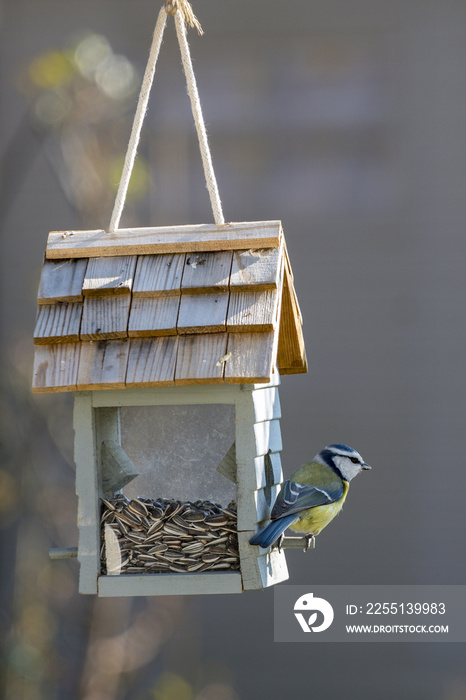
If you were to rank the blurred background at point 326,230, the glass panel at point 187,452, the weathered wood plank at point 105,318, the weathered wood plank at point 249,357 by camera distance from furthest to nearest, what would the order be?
1. the blurred background at point 326,230
2. the glass panel at point 187,452
3. the weathered wood plank at point 105,318
4. the weathered wood plank at point 249,357

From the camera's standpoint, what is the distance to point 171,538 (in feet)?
6.10

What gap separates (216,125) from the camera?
412cm

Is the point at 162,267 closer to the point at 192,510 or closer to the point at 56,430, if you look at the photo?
the point at 192,510

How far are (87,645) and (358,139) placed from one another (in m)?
2.72

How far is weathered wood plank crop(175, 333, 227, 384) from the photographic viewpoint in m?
1.70

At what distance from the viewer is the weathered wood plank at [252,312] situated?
1731 mm

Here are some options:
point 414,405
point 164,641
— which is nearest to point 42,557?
point 164,641

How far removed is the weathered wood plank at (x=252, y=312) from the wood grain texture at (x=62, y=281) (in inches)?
14.0

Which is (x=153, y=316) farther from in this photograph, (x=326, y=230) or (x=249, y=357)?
(x=326, y=230)

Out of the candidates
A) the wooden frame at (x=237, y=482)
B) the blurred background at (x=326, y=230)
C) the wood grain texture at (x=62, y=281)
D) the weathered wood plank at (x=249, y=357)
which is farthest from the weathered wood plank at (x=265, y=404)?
the blurred background at (x=326, y=230)

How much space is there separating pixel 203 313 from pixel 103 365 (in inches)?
9.5

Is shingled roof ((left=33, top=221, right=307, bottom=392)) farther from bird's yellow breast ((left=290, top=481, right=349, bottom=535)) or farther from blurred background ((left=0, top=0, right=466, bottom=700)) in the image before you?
blurred background ((left=0, top=0, right=466, bottom=700))

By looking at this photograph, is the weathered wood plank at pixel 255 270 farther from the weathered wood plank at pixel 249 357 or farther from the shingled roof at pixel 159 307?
the weathered wood plank at pixel 249 357

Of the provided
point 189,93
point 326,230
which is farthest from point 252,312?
point 326,230
